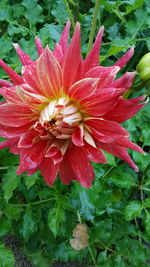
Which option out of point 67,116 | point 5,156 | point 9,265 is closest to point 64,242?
point 9,265

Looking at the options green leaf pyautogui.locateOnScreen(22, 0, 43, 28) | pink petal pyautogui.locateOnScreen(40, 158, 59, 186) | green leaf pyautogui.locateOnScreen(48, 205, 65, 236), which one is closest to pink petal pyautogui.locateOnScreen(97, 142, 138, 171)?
pink petal pyautogui.locateOnScreen(40, 158, 59, 186)

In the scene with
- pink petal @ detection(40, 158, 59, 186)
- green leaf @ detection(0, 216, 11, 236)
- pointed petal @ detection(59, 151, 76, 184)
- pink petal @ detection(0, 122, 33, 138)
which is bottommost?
green leaf @ detection(0, 216, 11, 236)

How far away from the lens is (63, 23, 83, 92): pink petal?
78cm

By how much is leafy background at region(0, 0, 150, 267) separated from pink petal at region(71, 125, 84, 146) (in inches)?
18.3

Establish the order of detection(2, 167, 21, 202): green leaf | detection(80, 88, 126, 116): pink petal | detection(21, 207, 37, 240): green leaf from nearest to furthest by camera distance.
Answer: detection(80, 88, 126, 116): pink petal, detection(2, 167, 21, 202): green leaf, detection(21, 207, 37, 240): green leaf

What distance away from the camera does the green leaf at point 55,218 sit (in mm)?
1334

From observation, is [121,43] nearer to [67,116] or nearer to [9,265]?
[67,116]

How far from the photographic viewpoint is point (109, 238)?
1638 mm

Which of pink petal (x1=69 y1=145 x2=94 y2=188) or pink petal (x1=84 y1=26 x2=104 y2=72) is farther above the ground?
pink petal (x1=84 y1=26 x2=104 y2=72)

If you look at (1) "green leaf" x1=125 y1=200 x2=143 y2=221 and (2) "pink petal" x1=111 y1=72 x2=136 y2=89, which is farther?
(1) "green leaf" x1=125 y1=200 x2=143 y2=221

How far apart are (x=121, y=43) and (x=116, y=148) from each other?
0.57 meters

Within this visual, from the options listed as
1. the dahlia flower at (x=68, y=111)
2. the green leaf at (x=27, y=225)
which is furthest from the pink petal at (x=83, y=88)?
the green leaf at (x=27, y=225)

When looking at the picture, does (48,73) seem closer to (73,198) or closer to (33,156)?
(33,156)

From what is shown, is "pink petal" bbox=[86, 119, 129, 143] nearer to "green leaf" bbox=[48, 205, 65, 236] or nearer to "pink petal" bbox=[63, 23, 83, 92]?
"pink petal" bbox=[63, 23, 83, 92]
